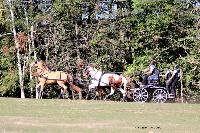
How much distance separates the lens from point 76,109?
13727 millimetres

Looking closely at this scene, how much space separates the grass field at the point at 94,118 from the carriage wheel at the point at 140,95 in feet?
12.3

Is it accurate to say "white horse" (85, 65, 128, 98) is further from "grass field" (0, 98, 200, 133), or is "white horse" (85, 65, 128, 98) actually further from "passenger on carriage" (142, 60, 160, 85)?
"grass field" (0, 98, 200, 133)

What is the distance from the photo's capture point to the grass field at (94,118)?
10.2 meters

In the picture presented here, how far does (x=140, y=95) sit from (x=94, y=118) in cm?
735

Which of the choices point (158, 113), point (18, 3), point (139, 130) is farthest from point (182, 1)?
point (139, 130)

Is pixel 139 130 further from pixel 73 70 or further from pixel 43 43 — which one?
pixel 43 43

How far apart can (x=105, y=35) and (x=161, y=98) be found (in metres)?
9.57

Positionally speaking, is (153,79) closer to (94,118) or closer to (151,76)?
(151,76)

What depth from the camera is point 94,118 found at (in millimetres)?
11859

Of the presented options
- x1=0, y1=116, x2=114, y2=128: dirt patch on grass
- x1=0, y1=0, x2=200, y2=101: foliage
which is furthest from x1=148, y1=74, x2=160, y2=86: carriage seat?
x1=0, y1=0, x2=200, y2=101: foliage

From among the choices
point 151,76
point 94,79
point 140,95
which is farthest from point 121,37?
point 151,76

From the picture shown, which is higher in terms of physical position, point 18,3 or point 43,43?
point 18,3

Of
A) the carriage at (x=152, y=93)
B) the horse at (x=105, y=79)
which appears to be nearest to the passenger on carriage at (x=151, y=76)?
the carriage at (x=152, y=93)

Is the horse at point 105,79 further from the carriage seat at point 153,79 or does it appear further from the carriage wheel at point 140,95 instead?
the carriage seat at point 153,79
